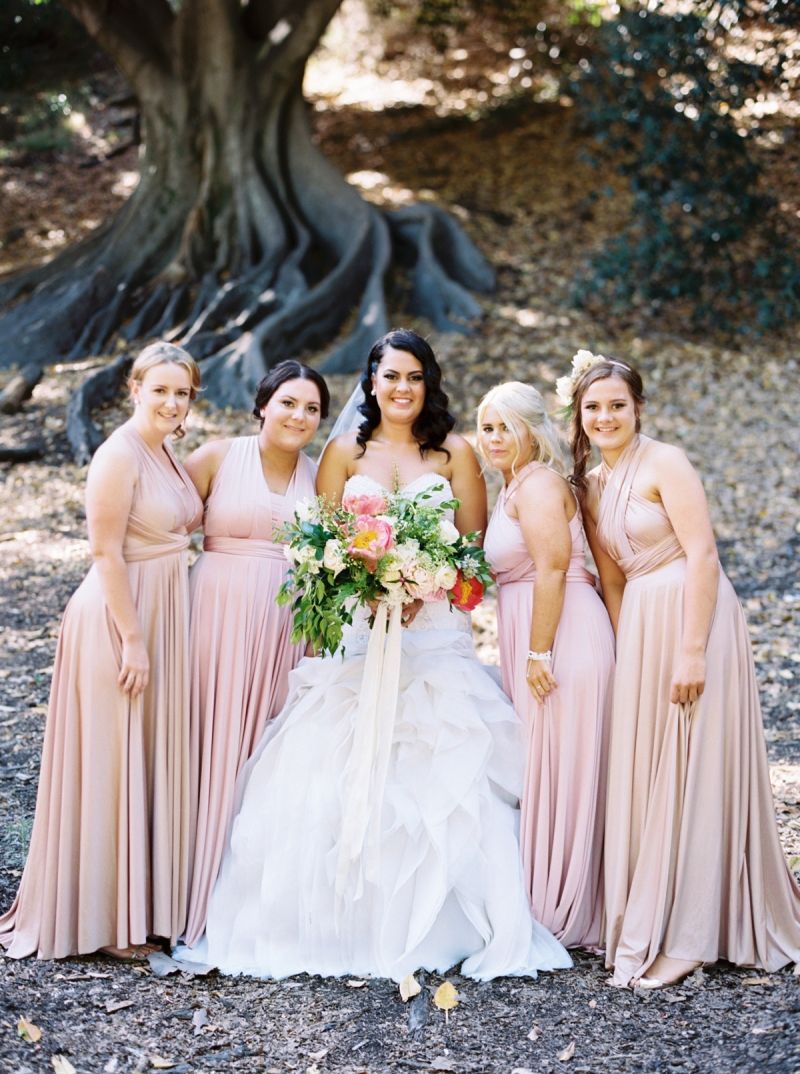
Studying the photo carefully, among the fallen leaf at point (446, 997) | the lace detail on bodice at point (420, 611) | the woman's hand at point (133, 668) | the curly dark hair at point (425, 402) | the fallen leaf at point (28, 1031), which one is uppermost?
the curly dark hair at point (425, 402)

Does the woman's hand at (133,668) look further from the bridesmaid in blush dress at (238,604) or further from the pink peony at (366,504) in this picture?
the pink peony at (366,504)

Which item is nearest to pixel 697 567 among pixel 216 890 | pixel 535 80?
pixel 216 890

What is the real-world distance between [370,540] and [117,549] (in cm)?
99

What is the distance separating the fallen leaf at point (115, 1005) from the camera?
14.5 ft

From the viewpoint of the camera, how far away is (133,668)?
4.69 m

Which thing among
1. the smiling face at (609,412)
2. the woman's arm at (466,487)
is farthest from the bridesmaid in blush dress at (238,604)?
the smiling face at (609,412)

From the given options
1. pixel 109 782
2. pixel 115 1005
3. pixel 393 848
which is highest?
pixel 109 782

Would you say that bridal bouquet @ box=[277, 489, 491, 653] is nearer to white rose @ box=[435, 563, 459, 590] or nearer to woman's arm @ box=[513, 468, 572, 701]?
white rose @ box=[435, 563, 459, 590]

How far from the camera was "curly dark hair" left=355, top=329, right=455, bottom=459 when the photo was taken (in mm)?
5184

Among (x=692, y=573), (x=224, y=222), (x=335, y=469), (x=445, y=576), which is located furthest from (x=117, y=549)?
(x=224, y=222)

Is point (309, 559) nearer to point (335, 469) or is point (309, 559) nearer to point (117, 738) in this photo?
point (335, 469)

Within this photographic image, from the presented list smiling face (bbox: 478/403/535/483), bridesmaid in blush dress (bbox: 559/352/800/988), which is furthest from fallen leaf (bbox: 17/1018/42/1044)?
smiling face (bbox: 478/403/535/483)

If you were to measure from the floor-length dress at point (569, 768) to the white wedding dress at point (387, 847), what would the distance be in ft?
0.33

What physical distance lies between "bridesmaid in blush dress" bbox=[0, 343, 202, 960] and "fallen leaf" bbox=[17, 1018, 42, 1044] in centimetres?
50
